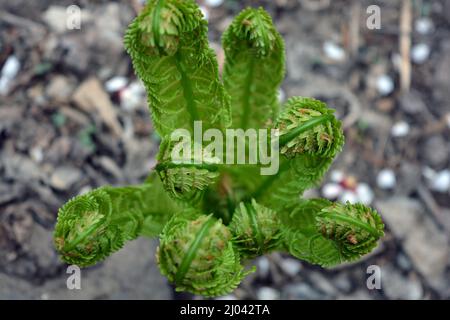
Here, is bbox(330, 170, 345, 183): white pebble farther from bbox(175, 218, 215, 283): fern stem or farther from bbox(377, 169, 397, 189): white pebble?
bbox(175, 218, 215, 283): fern stem

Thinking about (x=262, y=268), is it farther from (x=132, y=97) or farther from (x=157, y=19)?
(x=157, y=19)

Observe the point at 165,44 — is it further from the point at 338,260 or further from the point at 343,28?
the point at 343,28

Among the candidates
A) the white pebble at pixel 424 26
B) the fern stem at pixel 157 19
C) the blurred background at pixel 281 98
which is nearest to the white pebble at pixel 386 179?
the blurred background at pixel 281 98

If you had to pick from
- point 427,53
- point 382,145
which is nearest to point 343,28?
point 427,53

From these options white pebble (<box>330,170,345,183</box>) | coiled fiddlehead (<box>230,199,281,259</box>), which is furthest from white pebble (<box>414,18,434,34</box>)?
coiled fiddlehead (<box>230,199,281,259</box>)

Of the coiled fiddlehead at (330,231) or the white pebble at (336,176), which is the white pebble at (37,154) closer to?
the coiled fiddlehead at (330,231)

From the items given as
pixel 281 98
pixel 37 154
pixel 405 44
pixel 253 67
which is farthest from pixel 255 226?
pixel 405 44
